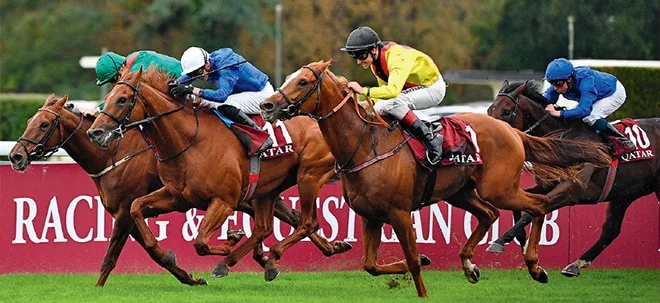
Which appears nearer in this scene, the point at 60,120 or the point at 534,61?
the point at 60,120

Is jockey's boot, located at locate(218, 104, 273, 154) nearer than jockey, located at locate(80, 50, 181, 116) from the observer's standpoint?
Yes

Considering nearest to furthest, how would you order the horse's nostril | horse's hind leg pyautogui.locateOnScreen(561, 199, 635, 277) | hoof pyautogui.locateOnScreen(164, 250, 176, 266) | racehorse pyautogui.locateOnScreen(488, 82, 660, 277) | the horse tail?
1. the horse's nostril
2. hoof pyautogui.locateOnScreen(164, 250, 176, 266)
3. the horse tail
4. racehorse pyautogui.locateOnScreen(488, 82, 660, 277)
5. horse's hind leg pyautogui.locateOnScreen(561, 199, 635, 277)

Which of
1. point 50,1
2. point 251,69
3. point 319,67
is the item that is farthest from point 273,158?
point 50,1

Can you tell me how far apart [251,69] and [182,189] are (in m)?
1.27

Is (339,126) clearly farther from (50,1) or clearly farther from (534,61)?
(50,1)

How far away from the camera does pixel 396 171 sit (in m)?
10.3

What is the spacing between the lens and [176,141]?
35.0 ft

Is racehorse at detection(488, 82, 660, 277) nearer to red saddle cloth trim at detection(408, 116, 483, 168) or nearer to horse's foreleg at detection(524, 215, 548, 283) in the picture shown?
horse's foreleg at detection(524, 215, 548, 283)

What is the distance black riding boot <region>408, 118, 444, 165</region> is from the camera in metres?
10.4

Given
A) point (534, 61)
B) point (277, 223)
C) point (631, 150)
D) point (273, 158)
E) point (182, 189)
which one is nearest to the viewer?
point (182, 189)

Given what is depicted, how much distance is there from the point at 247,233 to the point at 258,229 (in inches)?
60.5

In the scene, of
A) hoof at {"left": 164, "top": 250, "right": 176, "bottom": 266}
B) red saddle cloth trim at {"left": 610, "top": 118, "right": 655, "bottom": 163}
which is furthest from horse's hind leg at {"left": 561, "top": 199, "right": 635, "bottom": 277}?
hoof at {"left": 164, "top": 250, "right": 176, "bottom": 266}

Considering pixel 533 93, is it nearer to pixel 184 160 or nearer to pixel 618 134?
pixel 618 134

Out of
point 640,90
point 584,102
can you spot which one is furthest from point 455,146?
point 640,90
